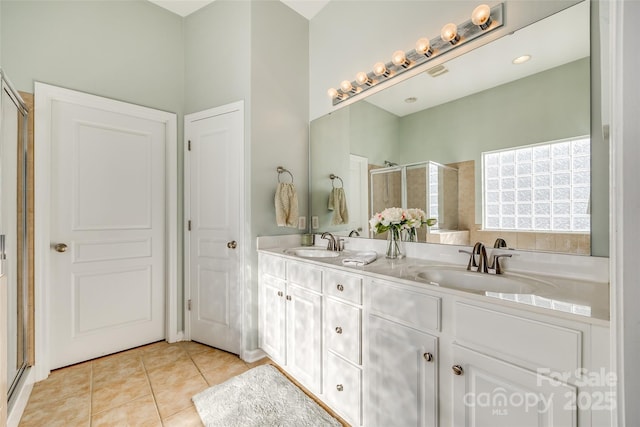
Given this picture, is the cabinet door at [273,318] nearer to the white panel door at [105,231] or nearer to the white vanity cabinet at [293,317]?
the white vanity cabinet at [293,317]

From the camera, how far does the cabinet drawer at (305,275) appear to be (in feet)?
5.64

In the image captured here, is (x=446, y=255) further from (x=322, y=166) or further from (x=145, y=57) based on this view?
(x=145, y=57)

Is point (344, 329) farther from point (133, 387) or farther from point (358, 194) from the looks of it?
point (133, 387)

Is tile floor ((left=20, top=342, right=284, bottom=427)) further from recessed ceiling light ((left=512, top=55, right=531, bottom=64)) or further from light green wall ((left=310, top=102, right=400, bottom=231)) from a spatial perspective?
recessed ceiling light ((left=512, top=55, right=531, bottom=64))

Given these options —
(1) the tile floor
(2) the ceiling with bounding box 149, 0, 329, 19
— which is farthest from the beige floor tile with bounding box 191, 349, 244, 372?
(2) the ceiling with bounding box 149, 0, 329, 19

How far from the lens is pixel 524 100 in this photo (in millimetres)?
1394

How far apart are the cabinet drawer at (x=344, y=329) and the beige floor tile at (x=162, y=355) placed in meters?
1.42

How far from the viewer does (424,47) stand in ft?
5.50

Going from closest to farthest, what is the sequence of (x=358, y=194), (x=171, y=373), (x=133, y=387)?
(x=133, y=387) → (x=171, y=373) → (x=358, y=194)

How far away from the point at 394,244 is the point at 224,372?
1527mm

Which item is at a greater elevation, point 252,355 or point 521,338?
point 521,338

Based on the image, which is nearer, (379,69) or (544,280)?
(544,280)

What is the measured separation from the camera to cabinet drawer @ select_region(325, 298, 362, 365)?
57.7 inches

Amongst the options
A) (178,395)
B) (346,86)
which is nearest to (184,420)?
(178,395)
